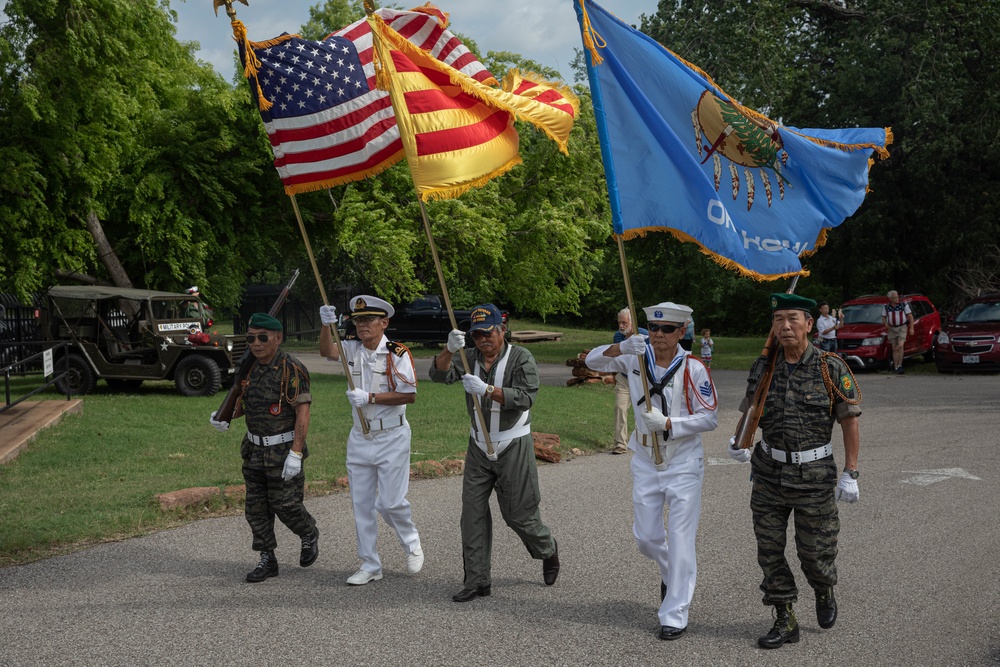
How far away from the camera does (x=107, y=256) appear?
2120cm

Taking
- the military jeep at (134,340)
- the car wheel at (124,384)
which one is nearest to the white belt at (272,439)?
the military jeep at (134,340)

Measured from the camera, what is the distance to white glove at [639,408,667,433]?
5.64 metres

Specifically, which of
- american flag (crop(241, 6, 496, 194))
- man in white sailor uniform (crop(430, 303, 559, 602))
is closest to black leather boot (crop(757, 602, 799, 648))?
man in white sailor uniform (crop(430, 303, 559, 602))

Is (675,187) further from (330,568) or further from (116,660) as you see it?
(116,660)

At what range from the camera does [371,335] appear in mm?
6957

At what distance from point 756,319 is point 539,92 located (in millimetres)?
42935

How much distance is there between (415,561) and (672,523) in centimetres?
200

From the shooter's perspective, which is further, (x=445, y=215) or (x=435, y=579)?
(x=445, y=215)

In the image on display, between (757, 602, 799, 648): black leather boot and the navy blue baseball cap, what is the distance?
252 centimetres

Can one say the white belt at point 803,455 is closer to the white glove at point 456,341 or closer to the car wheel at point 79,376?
the white glove at point 456,341

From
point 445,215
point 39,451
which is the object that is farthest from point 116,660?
point 445,215

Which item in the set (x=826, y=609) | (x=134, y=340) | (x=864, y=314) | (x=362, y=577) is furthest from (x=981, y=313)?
(x=362, y=577)

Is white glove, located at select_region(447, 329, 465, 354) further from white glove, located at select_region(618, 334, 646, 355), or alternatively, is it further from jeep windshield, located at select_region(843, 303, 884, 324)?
jeep windshield, located at select_region(843, 303, 884, 324)

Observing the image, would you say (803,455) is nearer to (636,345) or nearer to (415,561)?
(636,345)
